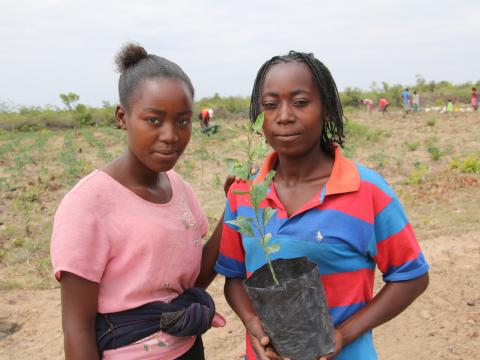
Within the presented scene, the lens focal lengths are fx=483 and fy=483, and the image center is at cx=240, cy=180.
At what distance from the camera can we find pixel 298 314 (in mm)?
1122

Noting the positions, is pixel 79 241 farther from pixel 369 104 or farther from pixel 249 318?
pixel 369 104

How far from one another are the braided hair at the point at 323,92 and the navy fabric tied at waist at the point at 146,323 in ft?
2.04

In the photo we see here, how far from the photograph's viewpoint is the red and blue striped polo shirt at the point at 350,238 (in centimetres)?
126

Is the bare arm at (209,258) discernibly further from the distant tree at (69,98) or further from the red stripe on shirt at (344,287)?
the distant tree at (69,98)

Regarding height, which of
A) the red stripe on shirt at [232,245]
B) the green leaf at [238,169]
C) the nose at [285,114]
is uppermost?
the nose at [285,114]

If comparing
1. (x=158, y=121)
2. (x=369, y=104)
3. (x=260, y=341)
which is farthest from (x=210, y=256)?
(x=369, y=104)

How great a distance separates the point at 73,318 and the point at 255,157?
63cm

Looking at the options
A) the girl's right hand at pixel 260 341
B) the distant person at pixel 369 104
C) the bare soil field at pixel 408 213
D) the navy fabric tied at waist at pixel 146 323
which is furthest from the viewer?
the distant person at pixel 369 104

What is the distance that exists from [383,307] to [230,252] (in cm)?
47

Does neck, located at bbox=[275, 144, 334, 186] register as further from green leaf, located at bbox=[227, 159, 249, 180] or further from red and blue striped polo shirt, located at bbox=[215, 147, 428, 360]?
green leaf, located at bbox=[227, 159, 249, 180]

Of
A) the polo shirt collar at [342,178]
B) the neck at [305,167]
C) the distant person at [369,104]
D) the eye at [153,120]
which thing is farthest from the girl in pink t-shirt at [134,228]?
the distant person at [369,104]

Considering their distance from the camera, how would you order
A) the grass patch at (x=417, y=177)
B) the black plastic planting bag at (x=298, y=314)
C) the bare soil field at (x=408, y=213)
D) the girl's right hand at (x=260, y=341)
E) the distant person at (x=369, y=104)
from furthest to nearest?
the distant person at (x=369, y=104), the grass patch at (x=417, y=177), the bare soil field at (x=408, y=213), the girl's right hand at (x=260, y=341), the black plastic planting bag at (x=298, y=314)

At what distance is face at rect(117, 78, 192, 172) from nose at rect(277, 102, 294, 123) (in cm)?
26

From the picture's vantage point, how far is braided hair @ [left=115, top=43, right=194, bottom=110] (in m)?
1.34
